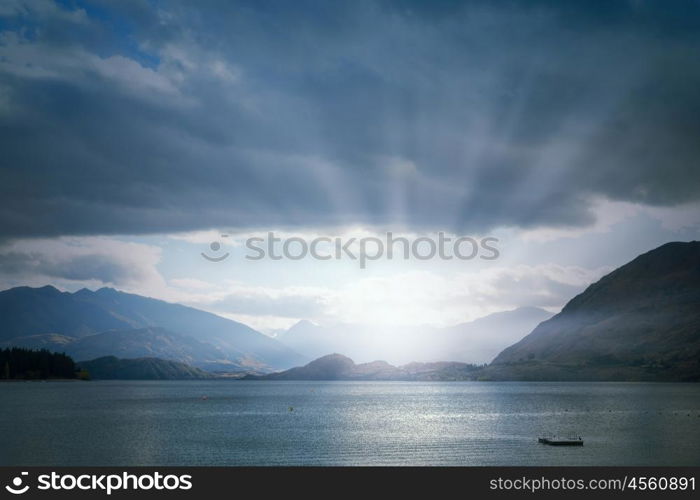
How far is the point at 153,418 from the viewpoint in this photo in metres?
198

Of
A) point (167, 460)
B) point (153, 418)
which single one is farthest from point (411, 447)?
point (153, 418)
